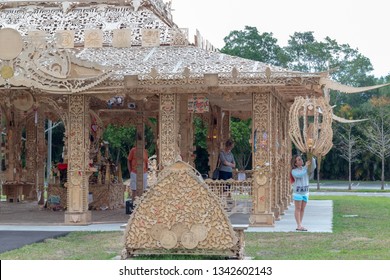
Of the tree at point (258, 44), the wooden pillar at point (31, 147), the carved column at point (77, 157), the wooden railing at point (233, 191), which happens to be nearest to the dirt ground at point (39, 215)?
the carved column at point (77, 157)

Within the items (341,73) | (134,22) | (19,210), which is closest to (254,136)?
(134,22)

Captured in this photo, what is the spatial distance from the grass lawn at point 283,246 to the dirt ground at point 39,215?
2620 millimetres

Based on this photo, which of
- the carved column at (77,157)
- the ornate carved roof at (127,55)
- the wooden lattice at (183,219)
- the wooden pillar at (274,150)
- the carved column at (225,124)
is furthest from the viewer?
the carved column at (225,124)

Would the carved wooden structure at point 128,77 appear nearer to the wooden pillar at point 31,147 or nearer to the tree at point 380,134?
the wooden pillar at point 31,147

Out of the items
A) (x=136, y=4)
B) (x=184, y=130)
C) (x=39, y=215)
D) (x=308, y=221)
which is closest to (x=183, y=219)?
(x=308, y=221)

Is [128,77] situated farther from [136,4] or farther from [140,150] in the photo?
[140,150]

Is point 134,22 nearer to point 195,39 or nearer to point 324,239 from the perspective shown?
point 195,39

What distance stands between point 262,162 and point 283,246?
353 centimetres

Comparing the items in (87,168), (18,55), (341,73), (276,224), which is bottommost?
(276,224)

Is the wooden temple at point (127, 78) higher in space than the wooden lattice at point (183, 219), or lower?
higher

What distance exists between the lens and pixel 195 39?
1655cm

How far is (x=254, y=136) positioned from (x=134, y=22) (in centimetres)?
403

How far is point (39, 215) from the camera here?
17359 mm

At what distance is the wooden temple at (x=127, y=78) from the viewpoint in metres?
14.6
